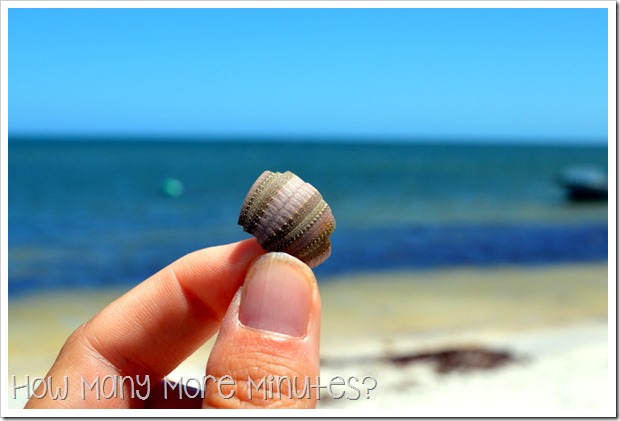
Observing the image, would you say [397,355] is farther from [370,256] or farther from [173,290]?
[370,256]

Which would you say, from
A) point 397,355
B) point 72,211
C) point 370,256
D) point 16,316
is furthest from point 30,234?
point 397,355

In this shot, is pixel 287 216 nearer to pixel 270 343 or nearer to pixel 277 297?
pixel 277 297

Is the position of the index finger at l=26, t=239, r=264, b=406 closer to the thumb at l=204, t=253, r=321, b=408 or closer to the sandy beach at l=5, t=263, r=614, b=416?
the thumb at l=204, t=253, r=321, b=408

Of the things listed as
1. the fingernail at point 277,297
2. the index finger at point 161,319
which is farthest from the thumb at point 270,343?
the index finger at point 161,319

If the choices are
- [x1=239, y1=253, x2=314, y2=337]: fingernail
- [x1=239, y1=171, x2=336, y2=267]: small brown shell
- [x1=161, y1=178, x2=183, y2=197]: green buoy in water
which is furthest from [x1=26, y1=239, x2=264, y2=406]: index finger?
[x1=161, y1=178, x2=183, y2=197]: green buoy in water

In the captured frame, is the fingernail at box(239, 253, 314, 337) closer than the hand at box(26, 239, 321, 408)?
No

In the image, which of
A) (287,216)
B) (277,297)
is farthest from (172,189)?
(277,297)
